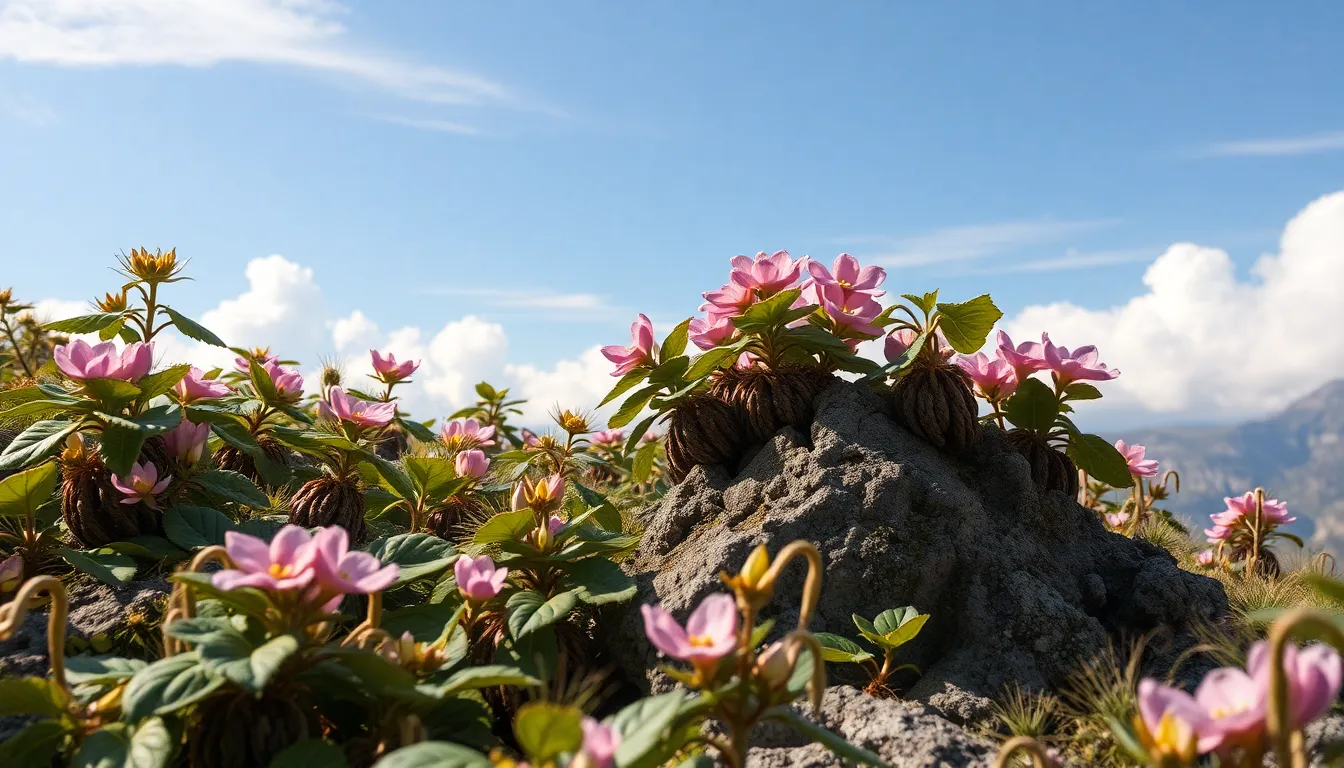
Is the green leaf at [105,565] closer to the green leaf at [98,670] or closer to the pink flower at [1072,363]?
the green leaf at [98,670]

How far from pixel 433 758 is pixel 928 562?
181 centimetres

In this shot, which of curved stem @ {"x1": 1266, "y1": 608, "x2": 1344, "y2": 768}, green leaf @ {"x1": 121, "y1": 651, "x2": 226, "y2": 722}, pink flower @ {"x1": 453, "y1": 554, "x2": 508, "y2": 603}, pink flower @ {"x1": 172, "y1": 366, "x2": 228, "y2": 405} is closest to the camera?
curved stem @ {"x1": 1266, "y1": 608, "x2": 1344, "y2": 768}

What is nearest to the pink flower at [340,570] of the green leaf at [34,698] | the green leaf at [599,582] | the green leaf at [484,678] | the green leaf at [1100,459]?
the green leaf at [484,678]

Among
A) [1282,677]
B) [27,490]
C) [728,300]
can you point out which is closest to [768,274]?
[728,300]

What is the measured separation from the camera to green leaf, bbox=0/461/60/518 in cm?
327

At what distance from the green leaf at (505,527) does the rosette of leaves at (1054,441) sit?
1896 mm

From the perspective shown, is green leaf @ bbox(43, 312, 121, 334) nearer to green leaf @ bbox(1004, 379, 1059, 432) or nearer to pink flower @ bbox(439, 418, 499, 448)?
pink flower @ bbox(439, 418, 499, 448)

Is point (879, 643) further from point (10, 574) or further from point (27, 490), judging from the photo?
point (27, 490)

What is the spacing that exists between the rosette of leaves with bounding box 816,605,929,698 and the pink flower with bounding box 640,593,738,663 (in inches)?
29.6

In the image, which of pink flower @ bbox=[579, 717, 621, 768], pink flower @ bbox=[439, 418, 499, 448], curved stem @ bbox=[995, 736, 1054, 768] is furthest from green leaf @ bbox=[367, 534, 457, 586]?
pink flower @ bbox=[439, 418, 499, 448]

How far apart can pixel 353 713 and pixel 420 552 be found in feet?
1.87

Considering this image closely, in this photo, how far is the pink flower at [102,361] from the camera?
3.11 meters

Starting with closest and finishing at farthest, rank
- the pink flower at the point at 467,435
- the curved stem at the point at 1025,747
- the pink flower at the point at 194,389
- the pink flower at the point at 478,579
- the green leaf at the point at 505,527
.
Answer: the curved stem at the point at 1025,747, the pink flower at the point at 478,579, the green leaf at the point at 505,527, the pink flower at the point at 194,389, the pink flower at the point at 467,435

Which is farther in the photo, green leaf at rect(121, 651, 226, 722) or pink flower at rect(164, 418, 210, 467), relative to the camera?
pink flower at rect(164, 418, 210, 467)
